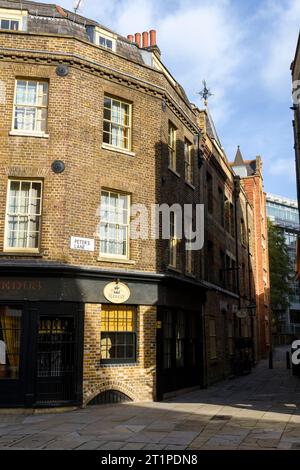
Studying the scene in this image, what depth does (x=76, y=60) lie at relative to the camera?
47.5 ft

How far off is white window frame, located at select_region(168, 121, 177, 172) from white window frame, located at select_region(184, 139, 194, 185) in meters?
1.15

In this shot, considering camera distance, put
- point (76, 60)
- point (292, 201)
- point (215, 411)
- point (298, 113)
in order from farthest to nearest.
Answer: point (292, 201) → point (298, 113) → point (76, 60) → point (215, 411)

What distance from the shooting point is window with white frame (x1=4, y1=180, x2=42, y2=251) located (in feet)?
44.4

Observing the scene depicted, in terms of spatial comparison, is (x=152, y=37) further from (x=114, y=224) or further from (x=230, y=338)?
(x=230, y=338)

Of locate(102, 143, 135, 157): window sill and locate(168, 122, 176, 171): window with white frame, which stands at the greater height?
locate(168, 122, 176, 171): window with white frame

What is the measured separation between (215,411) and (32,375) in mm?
4794

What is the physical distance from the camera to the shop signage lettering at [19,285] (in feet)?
42.3

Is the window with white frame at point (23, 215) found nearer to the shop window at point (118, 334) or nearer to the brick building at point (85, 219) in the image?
the brick building at point (85, 219)

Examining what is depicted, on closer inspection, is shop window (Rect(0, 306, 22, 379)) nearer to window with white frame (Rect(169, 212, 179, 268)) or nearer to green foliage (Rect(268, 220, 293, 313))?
window with white frame (Rect(169, 212, 179, 268))

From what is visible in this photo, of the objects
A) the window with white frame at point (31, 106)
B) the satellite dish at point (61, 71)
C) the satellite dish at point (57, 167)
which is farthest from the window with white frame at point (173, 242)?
the satellite dish at point (61, 71)

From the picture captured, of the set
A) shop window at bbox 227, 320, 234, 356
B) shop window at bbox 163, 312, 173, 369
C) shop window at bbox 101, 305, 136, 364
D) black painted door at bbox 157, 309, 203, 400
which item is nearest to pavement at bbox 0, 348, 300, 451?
black painted door at bbox 157, 309, 203, 400

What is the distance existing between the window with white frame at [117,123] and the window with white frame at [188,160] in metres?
3.69

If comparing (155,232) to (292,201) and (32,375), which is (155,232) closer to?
(32,375)

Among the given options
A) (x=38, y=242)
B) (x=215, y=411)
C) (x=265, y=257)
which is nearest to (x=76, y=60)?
(x=38, y=242)
